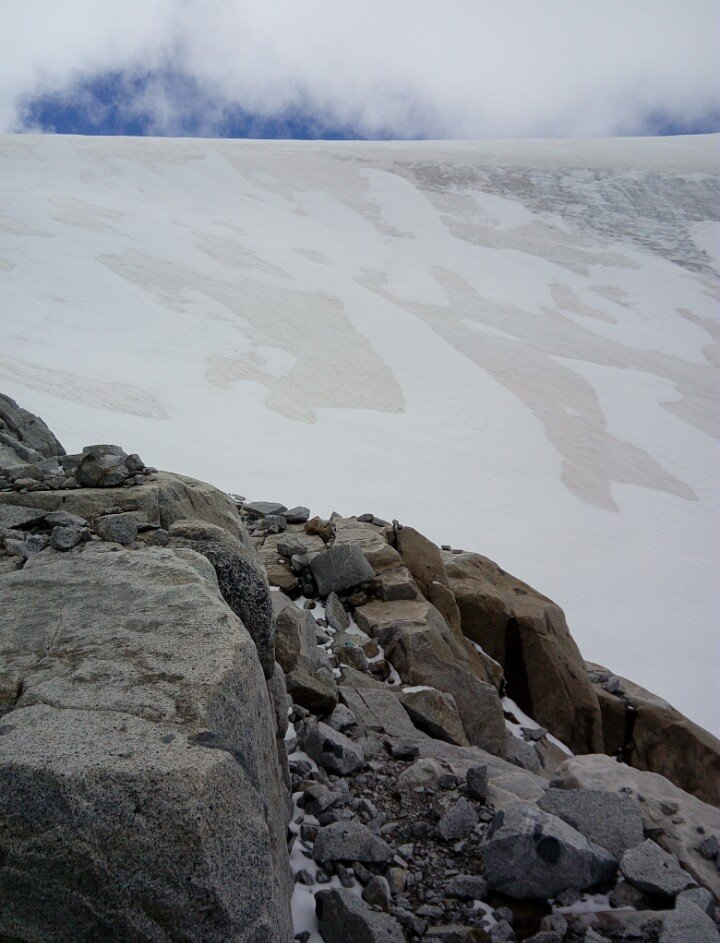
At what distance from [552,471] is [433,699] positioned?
17386 millimetres

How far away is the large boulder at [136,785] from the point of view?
2127mm

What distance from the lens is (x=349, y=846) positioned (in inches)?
159

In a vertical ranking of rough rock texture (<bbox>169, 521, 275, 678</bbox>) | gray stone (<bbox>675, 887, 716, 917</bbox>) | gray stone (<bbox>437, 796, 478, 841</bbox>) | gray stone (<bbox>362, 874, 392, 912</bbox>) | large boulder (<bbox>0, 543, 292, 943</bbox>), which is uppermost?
large boulder (<bbox>0, 543, 292, 943</bbox>)

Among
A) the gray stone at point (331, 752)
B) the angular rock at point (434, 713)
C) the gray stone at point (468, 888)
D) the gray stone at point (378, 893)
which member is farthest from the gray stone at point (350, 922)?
the angular rock at point (434, 713)

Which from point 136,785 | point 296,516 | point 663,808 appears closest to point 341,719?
point 663,808

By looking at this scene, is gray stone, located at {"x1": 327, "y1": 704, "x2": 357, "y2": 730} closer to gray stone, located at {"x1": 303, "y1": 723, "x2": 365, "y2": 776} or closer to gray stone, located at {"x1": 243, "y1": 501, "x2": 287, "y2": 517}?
gray stone, located at {"x1": 303, "y1": 723, "x2": 365, "y2": 776}

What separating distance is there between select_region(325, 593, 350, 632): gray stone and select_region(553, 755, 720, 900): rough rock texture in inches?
122

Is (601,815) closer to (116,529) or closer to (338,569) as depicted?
(116,529)

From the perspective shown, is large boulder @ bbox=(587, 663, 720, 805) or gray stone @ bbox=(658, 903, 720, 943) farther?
large boulder @ bbox=(587, 663, 720, 805)

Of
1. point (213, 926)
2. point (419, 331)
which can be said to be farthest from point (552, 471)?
point (213, 926)

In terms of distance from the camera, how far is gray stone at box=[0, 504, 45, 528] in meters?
4.43

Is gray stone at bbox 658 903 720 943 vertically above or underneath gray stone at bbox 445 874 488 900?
above

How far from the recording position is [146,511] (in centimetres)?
487

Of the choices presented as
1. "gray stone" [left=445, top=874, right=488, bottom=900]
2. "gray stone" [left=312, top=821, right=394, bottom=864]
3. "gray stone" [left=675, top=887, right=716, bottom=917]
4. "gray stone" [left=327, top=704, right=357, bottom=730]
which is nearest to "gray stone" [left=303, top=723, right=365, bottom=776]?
"gray stone" [left=327, top=704, right=357, bottom=730]
